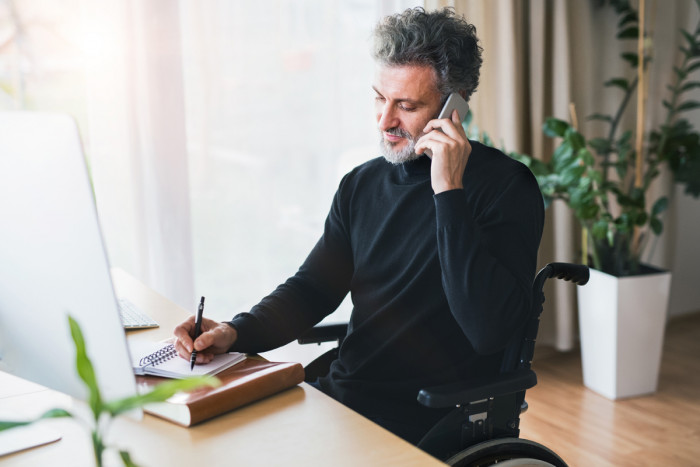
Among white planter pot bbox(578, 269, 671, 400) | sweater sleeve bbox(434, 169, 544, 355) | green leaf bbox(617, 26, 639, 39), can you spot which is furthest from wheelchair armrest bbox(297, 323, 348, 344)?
green leaf bbox(617, 26, 639, 39)

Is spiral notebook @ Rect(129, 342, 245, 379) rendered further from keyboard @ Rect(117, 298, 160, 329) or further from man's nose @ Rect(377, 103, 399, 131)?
man's nose @ Rect(377, 103, 399, 131)

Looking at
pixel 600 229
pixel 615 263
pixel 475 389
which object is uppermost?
pixel 475 389

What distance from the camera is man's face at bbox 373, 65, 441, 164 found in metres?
1.54

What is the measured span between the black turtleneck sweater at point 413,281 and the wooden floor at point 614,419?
48.0 inches

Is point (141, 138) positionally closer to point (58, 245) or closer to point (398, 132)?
point (398, 132)

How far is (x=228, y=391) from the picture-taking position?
1.10 m

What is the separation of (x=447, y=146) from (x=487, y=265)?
25 cm

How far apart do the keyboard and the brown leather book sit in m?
0.33

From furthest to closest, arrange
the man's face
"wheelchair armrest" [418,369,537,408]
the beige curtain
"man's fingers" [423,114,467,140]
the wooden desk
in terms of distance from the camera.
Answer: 1. the beige curtain
2. the man's face
3. "man's fingers" [423,114,467,140]
4. "wheelchair armrest" [418,369,537,408]
5. the wooden desk

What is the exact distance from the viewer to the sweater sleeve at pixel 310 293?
1.50 metres

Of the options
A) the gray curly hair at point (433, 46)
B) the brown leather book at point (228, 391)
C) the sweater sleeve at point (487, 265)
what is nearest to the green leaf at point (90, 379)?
the brown leather book at point (228, 391)

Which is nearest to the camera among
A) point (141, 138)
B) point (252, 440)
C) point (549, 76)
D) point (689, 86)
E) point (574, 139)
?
point (252, 440)

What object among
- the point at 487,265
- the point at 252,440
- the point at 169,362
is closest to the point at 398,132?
the point at 487,265

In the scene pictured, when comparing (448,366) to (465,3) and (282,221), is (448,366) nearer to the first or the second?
(282,221)
